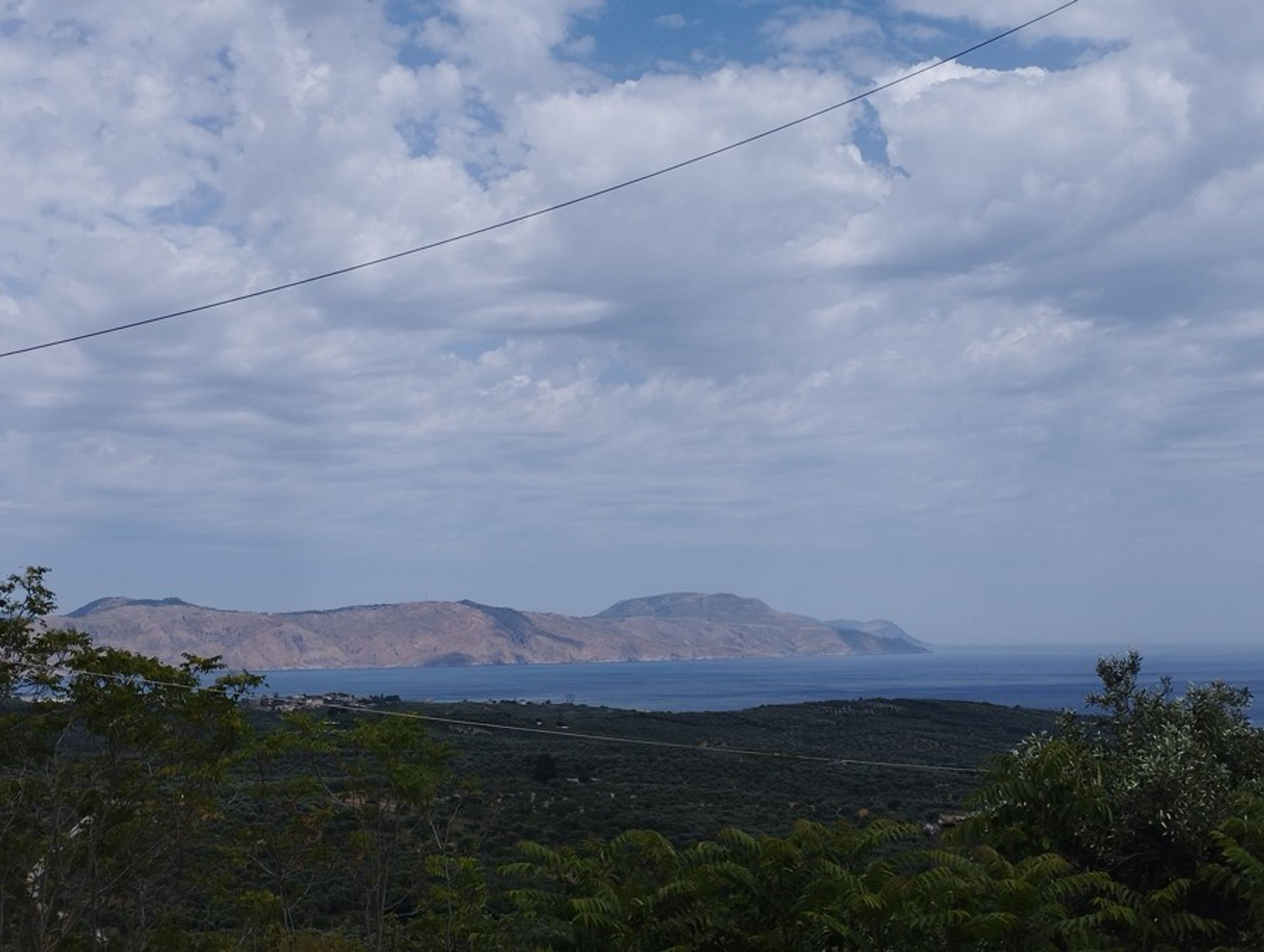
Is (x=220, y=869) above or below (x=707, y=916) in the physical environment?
below

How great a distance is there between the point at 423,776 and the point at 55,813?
4020 mm

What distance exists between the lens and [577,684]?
190 metres

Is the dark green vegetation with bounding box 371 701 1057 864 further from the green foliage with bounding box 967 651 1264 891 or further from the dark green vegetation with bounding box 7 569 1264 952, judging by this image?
the green foliage with bounding box 967 651 1264 891

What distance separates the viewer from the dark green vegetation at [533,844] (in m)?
7.00

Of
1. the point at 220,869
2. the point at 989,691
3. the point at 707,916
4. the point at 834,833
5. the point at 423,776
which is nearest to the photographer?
the point at 707,916

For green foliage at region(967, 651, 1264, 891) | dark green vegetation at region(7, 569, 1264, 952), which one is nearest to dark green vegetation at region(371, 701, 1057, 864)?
dark green vegetation at region(7, 569, 1264, 952)

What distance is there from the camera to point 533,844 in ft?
24.9

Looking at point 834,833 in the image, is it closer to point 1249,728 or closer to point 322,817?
point 1249,728

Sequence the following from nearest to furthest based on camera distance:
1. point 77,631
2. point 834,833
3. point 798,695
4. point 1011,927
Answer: point 1011,927, point 834,833, point 77,631, point 798,695

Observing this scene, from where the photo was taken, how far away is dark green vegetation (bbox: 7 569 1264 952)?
7.00 meters

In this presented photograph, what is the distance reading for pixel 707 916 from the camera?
23.3 ft

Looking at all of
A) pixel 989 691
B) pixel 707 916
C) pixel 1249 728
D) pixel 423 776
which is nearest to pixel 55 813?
pixel 423 776

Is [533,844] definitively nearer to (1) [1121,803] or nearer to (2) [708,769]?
(1) [1121,803]

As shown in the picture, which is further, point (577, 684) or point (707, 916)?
point (577, 684)
